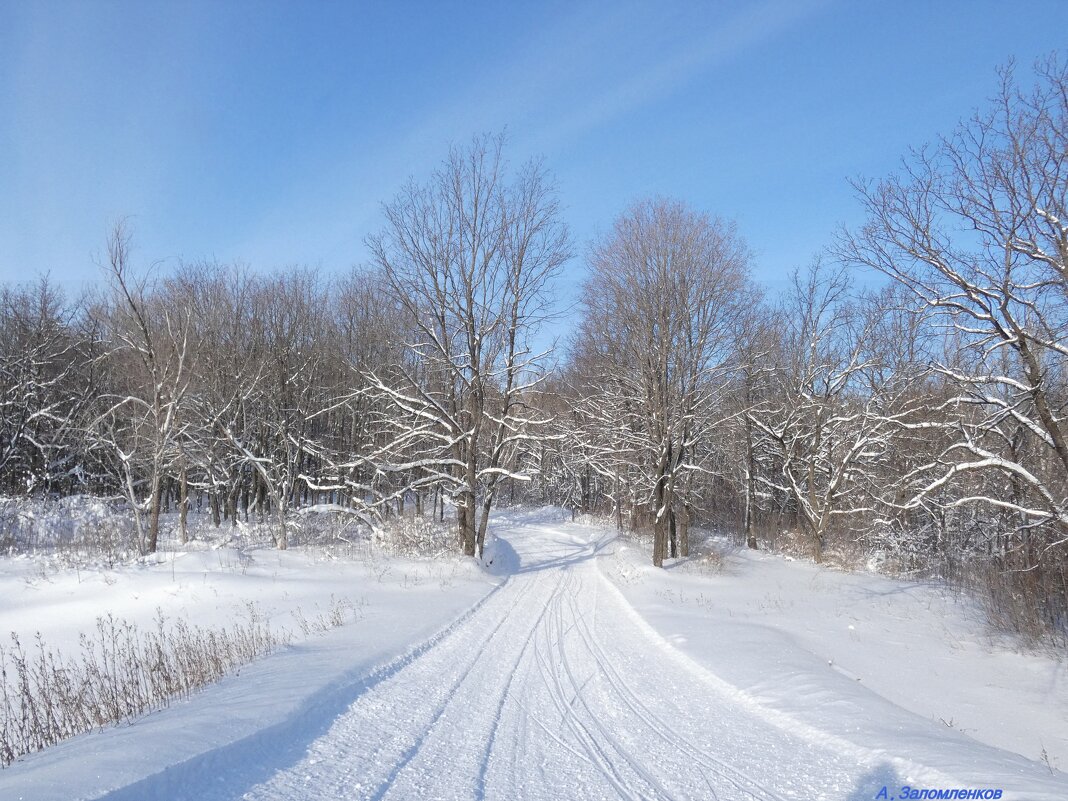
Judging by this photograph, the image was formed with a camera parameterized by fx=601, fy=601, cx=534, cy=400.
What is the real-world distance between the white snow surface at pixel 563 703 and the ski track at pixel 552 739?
0.03 m

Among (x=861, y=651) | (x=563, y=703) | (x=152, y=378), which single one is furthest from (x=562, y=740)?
(x=152, y=378)

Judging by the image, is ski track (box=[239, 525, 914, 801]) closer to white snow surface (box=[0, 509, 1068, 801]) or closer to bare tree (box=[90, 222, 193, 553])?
white snow surface (box=[0, 509, 1068, 801])

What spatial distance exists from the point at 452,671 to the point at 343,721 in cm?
209

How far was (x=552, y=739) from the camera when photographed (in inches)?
208

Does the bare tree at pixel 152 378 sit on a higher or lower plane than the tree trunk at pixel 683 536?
higher

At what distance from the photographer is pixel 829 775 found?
4754mm

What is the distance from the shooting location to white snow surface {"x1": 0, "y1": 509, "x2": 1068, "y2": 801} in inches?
169

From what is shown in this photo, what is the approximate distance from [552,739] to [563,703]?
108cm

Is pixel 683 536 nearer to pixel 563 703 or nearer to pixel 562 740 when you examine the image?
pixel 563 703

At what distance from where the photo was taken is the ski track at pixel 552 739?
4293mm

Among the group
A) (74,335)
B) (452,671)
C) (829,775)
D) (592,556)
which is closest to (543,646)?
(452,671)

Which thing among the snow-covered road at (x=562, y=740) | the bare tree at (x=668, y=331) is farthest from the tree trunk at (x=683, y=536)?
the snow-covered road at (x=562, y=740)

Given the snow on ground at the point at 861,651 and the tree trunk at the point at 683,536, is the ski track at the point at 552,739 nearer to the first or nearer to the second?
the snow on ground at the point at 861,651

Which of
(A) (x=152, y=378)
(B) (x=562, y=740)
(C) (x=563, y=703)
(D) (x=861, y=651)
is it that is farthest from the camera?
(A) (x=152, y=378)
